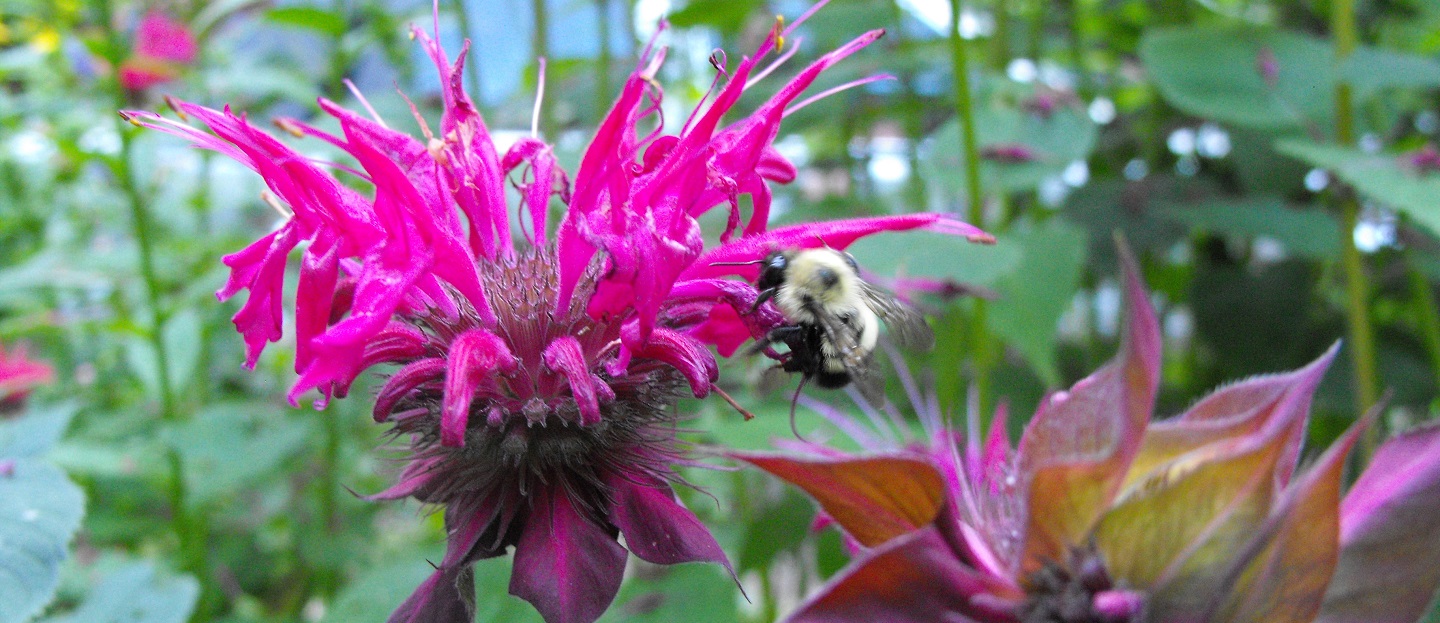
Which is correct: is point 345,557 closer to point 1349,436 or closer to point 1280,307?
point 1349,436

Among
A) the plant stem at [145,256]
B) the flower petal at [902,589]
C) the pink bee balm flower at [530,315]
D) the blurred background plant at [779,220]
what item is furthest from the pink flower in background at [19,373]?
the flower petal at [902,589]

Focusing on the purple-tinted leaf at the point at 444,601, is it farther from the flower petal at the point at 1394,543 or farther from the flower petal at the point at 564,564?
the flower petal at the point at 1394,543

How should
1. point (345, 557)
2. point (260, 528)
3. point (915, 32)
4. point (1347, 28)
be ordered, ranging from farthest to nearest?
point (915, 32) → point (260, 528) → point (345, 557) → point (1347, 28)

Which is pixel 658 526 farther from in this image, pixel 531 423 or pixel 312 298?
pixel 312 298

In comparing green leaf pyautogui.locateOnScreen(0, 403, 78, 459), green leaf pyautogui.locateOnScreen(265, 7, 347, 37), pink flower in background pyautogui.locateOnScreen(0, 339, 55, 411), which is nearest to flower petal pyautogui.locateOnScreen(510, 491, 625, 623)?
green leaf pyautogui.locateOnScreen(0, 403, 78, 459)

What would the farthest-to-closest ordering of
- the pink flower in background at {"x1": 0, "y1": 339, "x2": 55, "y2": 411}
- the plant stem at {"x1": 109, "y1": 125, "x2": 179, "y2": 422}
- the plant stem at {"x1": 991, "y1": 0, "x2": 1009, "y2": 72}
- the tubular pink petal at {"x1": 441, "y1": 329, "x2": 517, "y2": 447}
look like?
the pink flower in background at {"x1": 0, "y1": 339, "x2": 55, "y2": 411} → the plant stem at {"x1": 991, "y1": 0, "x2": 1009, "y2": 72} → the plant stem at {"x1": 109, "y1": 125, "x2": 179, "y2": 422} → the tubular pink petal at {"x1": 441, "y1": 329, "x2": 517, "y2": 447}

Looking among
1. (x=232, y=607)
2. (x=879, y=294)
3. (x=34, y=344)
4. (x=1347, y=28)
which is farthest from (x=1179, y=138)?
(x=34, y=344)

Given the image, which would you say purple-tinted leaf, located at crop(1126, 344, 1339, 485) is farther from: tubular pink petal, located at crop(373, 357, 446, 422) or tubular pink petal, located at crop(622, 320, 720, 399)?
tubular pink petal, located at crop(373, 357, 446, 422)
